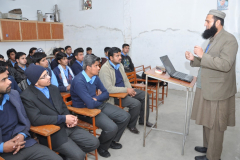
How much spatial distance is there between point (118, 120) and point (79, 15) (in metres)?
5.20

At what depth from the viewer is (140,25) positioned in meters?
5.41

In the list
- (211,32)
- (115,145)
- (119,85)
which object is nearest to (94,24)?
(119,85)

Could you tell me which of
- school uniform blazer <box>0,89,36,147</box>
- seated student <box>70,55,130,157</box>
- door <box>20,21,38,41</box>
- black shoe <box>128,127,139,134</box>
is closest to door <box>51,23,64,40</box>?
door <box>20,21,38,41</box>

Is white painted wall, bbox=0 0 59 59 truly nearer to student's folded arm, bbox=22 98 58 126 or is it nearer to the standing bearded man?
student's folded arm, bbox=22 98 58 126

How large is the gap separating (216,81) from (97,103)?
4.36 feet

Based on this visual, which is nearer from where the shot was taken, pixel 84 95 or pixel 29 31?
pixel 84 95

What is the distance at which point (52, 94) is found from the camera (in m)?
1.88

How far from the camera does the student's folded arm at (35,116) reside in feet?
5.52

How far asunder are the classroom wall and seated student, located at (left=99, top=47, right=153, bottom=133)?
101 inches

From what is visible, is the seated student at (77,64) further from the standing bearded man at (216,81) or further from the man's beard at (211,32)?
the man's beard at (211,32)

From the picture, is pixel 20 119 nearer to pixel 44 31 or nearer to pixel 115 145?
pixel 115 145

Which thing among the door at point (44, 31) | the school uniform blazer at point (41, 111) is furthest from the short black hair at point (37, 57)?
the door at point (44, 31)

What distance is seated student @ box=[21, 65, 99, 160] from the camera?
169 cm

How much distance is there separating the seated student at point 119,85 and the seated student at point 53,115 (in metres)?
0.91
